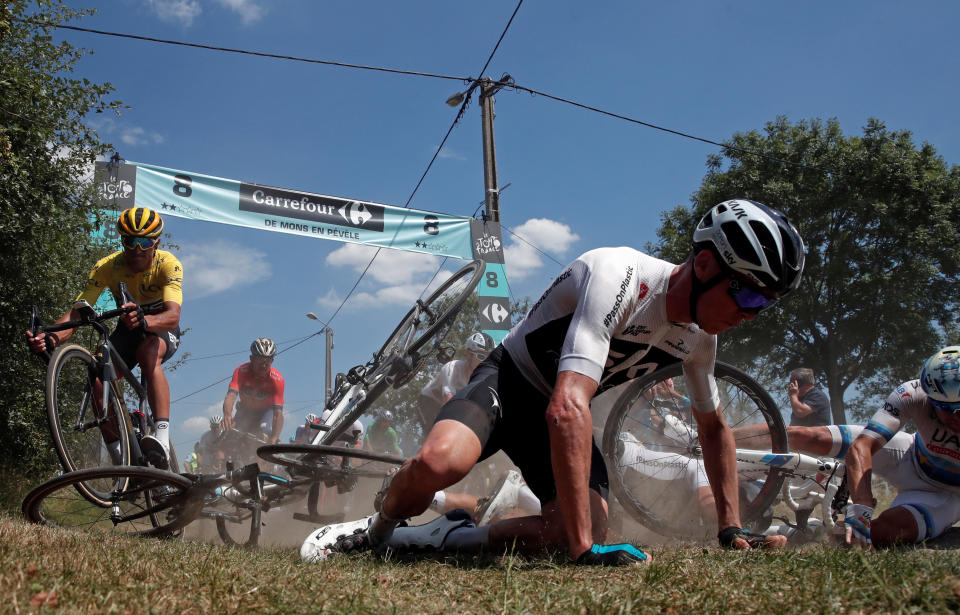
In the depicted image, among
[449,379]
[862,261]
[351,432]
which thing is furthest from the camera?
[862,261]

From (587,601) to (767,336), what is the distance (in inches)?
814

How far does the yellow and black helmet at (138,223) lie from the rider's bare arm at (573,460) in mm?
3583

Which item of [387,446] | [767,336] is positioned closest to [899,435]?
[387,446]

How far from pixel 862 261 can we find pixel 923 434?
17706mm

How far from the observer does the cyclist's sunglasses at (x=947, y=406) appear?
12.8 feet

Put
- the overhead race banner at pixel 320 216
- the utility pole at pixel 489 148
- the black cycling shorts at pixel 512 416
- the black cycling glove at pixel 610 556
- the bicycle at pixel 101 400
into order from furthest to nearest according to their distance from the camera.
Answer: the utility pole at pixel 489 148, the overhead race banner at pixel 320 216, the bicycle at pixel 101 400, the black cycling shorts at pixel 512 416, the black cycling glove at pixel 610 556


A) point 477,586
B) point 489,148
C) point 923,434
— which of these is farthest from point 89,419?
point 489,148

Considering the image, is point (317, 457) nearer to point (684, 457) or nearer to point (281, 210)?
point (684, 457)

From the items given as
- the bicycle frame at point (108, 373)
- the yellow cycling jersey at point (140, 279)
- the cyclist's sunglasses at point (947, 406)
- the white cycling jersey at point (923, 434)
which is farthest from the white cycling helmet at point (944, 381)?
the bicycle frame at point (108, 373)

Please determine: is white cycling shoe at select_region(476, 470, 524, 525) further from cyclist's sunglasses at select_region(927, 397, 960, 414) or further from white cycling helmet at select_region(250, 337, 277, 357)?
white cycling helmet at select_region(250, 337, 277, 357)

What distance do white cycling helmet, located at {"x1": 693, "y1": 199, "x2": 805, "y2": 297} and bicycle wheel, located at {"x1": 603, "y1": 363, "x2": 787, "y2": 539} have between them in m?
1.63

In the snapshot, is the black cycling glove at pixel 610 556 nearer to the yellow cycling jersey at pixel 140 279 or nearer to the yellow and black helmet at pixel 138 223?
the yellow cycling jersey at pixel 140 279

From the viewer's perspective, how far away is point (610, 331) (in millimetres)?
2688

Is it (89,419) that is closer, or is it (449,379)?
(89,419)
